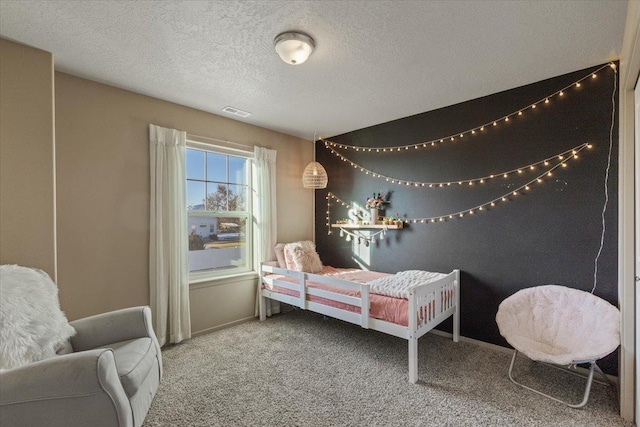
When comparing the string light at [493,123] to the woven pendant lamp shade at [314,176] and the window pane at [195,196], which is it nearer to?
the woven pendant lamp shade at [314,176]

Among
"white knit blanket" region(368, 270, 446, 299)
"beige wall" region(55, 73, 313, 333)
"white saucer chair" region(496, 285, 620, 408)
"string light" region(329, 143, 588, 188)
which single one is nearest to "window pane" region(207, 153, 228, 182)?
"beige wall" region(55, 73, 313, 333)

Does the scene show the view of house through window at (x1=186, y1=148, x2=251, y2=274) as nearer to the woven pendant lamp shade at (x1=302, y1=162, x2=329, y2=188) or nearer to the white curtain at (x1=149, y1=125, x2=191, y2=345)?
the white curtain at (x1=149, y1=125, x2=191, y2=345)

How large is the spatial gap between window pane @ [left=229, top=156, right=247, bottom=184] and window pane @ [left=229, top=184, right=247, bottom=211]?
0.07m

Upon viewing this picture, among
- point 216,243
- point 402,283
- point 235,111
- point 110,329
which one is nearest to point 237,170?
point 235,111

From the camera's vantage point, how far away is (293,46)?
1.88 m

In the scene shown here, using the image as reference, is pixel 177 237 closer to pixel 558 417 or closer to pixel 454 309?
pixel 454 309

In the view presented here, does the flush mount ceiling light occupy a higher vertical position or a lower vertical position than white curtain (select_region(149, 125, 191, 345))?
higher

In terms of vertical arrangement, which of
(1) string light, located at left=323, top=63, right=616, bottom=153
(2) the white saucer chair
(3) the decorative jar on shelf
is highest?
(1) string light, located at left=323, top=63, right=616, bottom=153

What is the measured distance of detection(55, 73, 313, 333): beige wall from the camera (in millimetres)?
2389

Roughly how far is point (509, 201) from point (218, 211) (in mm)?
2991

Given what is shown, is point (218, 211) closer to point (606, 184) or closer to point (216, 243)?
point (216, 243)

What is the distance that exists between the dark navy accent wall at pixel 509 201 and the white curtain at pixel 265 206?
1.24 meters

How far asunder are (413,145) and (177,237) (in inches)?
105

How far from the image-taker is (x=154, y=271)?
2811 mm
